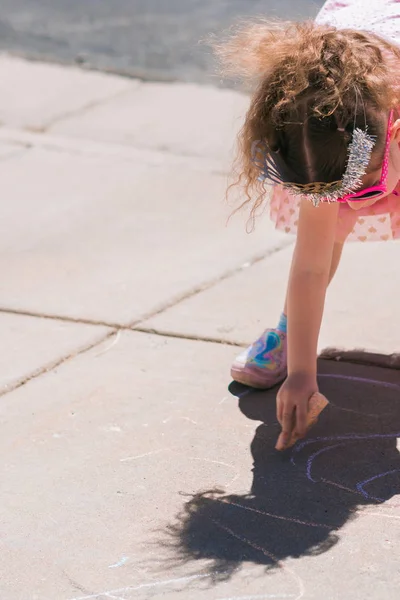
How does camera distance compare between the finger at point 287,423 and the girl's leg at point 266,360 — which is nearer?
the finger at point 287,423

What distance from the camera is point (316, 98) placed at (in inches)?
85.4

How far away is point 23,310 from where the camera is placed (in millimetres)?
3385

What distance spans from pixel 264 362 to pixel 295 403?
524 mm

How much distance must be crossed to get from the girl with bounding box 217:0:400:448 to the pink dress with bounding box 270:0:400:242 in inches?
0.4

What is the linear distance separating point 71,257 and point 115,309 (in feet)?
1.77

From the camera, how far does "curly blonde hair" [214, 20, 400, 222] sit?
7.09ft

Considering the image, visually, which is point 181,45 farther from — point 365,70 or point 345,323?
point 365,70

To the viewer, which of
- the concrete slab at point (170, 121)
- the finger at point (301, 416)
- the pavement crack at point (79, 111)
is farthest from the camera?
the pavement crack at point (79, 111)

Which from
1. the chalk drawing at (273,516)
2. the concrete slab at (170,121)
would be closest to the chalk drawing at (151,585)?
the chalk drawing at (273,516)

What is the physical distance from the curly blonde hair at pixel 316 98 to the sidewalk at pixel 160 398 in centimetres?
71

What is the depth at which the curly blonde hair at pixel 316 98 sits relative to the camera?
2160 mm

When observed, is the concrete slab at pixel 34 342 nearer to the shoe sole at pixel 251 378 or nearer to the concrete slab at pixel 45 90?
the shoe sole at pixel 251 378

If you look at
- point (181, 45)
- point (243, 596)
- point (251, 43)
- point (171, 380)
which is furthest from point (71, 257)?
point (181, 45)

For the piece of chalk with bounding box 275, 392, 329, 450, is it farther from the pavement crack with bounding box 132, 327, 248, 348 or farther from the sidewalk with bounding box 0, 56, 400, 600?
the pavement crack with bounding box 132, 327, 248, 348
